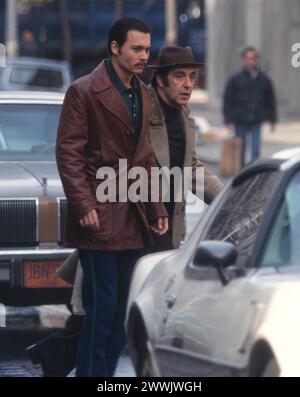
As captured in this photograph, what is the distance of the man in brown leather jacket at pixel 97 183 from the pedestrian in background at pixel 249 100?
1442 centimetres

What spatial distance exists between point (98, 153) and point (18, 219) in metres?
2.33

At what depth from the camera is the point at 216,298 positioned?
6090mm

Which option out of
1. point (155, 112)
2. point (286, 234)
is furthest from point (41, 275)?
point (286, 234)

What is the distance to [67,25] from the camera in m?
38.4

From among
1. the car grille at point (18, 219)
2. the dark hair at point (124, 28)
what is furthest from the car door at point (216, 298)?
the car grille at point (18, 219)

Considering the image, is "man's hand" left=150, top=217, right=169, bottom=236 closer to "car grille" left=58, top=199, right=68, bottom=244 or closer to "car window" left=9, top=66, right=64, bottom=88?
"car grille" left=58, top=199, right=68, bottom=244

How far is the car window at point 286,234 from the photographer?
5953mm

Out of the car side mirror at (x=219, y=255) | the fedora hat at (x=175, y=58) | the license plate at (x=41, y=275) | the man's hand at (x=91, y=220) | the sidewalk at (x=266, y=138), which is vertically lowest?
the sidewalk at (x=266, y=138)

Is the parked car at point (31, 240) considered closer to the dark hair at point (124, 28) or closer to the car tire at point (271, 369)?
the dark hair at point (124, 28)

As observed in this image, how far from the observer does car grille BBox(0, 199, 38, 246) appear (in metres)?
9.77

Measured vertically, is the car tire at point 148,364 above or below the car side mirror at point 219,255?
below

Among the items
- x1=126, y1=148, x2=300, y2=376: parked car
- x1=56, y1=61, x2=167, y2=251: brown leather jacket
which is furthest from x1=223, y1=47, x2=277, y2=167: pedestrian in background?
x1=126, y1=148, x2=300, y2=376: parked car

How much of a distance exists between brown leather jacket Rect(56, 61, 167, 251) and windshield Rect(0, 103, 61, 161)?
3.36 meters
